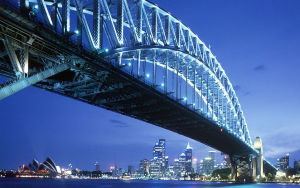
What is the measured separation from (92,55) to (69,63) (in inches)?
70.7

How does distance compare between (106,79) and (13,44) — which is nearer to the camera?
(13,44)

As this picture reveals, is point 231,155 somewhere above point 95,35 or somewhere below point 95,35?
below

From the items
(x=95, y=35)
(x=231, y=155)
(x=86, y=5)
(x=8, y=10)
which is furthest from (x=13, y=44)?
(x=231, y=155)

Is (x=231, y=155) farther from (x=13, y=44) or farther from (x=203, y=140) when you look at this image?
(x=13, y=44)

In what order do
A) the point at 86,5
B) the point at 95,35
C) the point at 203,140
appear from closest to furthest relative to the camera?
the point at 95,35
the point at 86,5
the point at 203,140

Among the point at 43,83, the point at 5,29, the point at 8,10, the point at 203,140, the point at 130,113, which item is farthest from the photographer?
the point at 203,140

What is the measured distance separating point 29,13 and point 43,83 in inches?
560

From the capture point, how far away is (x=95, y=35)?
2936cm

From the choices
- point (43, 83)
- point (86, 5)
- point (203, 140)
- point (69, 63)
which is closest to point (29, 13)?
point (69, 63)

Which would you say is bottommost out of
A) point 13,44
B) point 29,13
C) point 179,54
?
point 13,44

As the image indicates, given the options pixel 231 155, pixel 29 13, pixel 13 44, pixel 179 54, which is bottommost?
pixel 231 155

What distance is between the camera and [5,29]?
71.8 feet

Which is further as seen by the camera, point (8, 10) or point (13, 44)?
point (13, 44)

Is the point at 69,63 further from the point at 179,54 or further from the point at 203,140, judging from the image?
the point at 203,140
